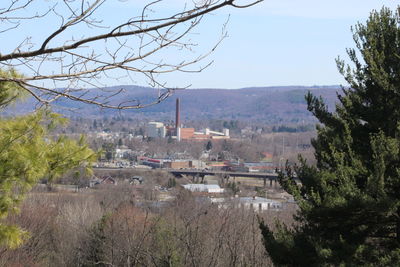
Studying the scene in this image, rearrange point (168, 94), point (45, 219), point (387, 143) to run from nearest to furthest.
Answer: point (168, 94), point (387, 143), point (45, 219)

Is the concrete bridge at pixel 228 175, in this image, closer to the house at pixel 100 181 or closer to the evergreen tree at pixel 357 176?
the house at pixel 100 181

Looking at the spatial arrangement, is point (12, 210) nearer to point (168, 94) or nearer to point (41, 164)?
point (41, 164)

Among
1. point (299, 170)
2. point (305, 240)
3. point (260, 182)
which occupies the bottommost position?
point (260, 182)

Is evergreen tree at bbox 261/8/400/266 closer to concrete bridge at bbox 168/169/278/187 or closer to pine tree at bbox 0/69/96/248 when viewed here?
pine tree at bbox 0/69/96/248

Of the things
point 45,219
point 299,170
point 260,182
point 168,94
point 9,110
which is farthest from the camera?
point 260,182

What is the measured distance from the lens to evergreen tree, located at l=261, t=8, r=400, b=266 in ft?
29.3

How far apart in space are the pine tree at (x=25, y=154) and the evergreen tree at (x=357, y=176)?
11.9 ft

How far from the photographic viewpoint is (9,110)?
689 cm

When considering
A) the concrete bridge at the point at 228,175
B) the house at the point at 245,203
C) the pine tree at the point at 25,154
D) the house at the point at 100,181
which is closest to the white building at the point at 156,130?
the concrete bridge at the point at 228,175

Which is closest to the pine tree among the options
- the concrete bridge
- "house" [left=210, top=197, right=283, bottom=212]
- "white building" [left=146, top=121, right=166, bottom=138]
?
"house" [left=210, top=197, right=283, bottom=212]

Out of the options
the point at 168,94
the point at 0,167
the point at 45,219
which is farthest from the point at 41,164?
the point at 45,219

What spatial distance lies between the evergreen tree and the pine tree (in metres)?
3.62

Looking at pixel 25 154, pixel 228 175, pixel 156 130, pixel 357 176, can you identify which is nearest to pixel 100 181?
pixel 228 175

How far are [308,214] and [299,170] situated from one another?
1381 millimetres
